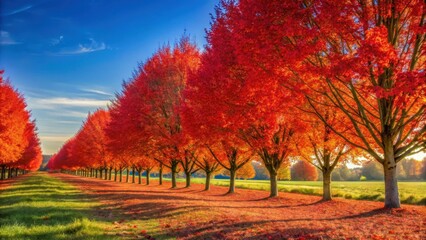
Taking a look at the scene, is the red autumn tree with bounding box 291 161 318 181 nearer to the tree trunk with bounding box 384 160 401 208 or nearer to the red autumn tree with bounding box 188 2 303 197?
the red autumn tree with bounding box 188 2 303 197

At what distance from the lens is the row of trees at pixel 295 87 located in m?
11.0

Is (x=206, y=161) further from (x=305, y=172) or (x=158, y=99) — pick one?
(x=305, y=172)

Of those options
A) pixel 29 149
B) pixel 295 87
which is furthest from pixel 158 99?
pixel 29 149

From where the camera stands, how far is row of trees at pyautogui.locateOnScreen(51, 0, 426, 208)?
11.0 meters

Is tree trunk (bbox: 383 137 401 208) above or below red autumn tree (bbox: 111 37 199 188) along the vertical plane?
below

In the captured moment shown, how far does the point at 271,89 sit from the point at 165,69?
→ 684 inches

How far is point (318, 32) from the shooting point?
10.9 m

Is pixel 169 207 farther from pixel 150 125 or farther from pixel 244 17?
pixel 150 125

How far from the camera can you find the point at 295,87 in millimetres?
13031

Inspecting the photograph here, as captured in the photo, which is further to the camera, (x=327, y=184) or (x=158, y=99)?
(x=158, y=99)

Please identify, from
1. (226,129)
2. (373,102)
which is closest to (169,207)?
(226,129)

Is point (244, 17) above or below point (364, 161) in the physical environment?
above

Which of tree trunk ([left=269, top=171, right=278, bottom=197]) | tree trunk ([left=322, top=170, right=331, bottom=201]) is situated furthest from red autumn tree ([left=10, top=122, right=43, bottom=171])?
tree trunk ([left=322, top=170, right=331, bottom=201])

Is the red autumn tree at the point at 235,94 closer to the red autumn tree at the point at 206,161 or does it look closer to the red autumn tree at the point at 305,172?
the red autumn tree at the point at 206,161
